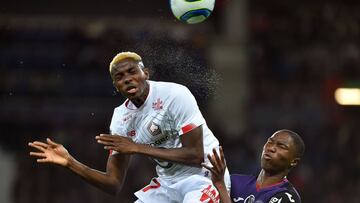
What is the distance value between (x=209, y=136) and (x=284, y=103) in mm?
10062

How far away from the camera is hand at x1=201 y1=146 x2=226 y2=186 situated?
21.2 ft

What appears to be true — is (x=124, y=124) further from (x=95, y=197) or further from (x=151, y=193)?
(x=95, y=197)

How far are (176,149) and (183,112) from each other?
12.0 inches

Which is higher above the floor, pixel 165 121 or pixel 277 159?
pixel 165 121

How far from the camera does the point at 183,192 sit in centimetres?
696

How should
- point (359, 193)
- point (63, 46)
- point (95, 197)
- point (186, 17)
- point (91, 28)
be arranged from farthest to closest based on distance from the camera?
point (91, 28)
point (63, 46)
point (359, 193)
point (95, 197)
point (186, 17)

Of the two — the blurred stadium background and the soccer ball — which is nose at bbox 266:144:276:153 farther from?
the blurred stadium background

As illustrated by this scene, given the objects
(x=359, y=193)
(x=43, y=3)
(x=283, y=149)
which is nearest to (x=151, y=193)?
(x=283, y=149)

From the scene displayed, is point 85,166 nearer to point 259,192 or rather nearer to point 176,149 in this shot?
point 176,149

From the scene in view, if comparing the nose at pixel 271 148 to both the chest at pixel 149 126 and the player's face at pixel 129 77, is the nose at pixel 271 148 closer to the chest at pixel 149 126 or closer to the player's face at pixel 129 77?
the chest at pixel 149 126

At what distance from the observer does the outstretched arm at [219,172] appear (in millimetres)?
6477

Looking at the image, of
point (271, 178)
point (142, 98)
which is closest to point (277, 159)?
point (271, 178)

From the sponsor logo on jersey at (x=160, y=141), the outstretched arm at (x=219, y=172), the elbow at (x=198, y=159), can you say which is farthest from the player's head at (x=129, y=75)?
the outstretched arm at (x=219, y=172)

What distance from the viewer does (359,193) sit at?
50.1ft
